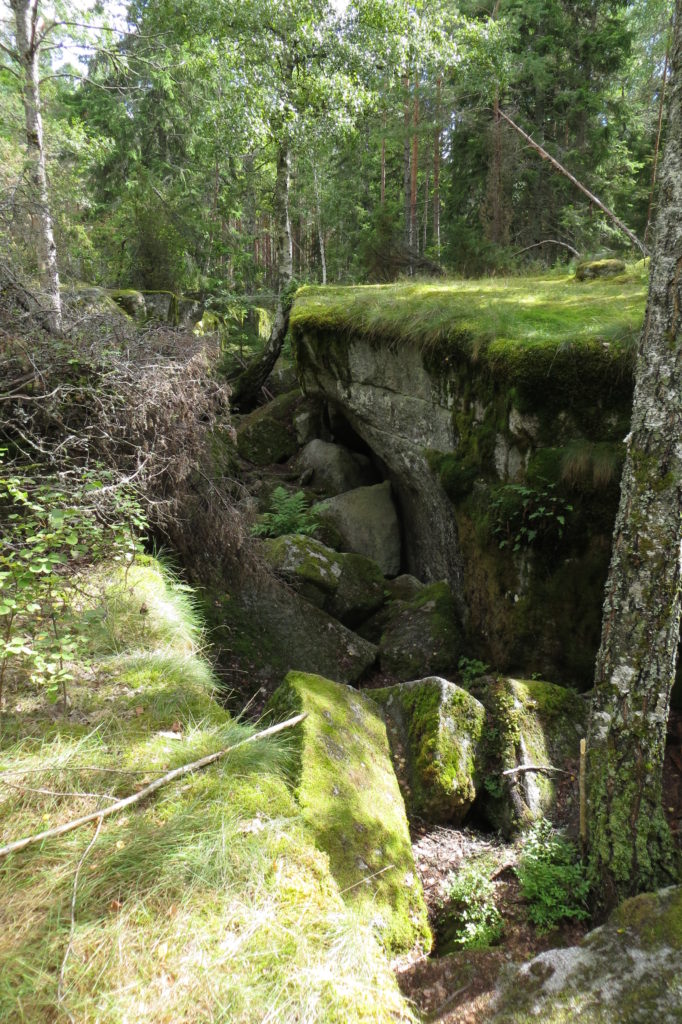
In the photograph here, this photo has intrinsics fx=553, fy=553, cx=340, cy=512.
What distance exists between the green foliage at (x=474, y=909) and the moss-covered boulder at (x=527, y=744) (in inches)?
21.3

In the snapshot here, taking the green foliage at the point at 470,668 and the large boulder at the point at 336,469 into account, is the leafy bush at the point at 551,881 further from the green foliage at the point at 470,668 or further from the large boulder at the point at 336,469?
the large boulder at the point at 336,469

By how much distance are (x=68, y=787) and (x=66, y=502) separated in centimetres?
186

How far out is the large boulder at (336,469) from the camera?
1038 centimetres

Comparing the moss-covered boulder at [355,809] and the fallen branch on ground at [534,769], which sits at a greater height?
the moss-covered boulder at [355,809]

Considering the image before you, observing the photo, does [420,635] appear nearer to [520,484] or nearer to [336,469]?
[520,484]

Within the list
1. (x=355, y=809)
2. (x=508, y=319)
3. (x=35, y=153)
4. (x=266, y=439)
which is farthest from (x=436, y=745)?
(x=266, y=439)

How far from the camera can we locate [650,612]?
345 centimetres

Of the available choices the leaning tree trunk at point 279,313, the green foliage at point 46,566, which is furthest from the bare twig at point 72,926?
the leaning tree trunk at point 279,313

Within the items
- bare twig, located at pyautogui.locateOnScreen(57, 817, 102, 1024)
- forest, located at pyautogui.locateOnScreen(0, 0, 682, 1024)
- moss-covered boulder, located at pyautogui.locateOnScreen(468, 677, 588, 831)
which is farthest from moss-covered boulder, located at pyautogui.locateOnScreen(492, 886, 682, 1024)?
bare twig, located at pyautogui.locateOnScreen(57, 817, 102, 1024)

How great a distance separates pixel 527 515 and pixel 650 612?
2.42 meters

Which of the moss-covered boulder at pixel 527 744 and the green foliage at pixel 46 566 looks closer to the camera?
the green foliage at pixel 46 566

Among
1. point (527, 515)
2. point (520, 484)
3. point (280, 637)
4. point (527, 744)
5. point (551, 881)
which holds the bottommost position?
point (551, 881)

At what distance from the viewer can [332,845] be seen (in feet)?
8.75

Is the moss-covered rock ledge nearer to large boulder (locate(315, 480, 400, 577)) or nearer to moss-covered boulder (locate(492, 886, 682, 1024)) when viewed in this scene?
→ large boulder (locate(315, 480, 400, 577))
